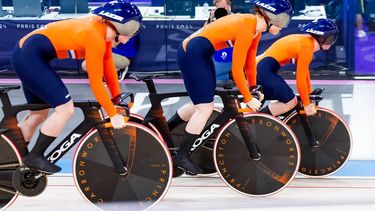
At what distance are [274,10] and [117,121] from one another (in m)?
1.37

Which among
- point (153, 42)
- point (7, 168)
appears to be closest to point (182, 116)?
point (7, 168)

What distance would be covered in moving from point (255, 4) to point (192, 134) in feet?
3.46

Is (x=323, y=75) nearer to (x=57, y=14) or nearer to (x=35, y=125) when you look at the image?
(x=57, y=14)

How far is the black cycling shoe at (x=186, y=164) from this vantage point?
6137mm

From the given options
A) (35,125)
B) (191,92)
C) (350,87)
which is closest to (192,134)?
(191,92)

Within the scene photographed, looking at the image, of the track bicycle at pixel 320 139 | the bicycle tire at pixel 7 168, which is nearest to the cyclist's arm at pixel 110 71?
the bicycle tire at pixel 7 168

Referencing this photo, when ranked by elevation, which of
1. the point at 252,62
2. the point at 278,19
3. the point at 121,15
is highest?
the point at 121,15

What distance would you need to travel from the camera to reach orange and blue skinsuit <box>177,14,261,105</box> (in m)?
5.90

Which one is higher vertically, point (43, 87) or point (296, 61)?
point (43, 87)

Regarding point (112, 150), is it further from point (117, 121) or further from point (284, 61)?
point (284, 61)

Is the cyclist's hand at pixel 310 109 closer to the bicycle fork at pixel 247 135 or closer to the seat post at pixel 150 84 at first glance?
the bicycle fork at pixel 247 135

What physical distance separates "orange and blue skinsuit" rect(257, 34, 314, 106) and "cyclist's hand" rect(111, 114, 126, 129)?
1.58 metres

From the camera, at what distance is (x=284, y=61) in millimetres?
6812

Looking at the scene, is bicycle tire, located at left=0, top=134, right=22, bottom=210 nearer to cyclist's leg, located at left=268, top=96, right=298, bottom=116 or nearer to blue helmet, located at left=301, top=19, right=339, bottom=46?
cyclist's leg, located at left=268, top=96, right=298, bottom=116
